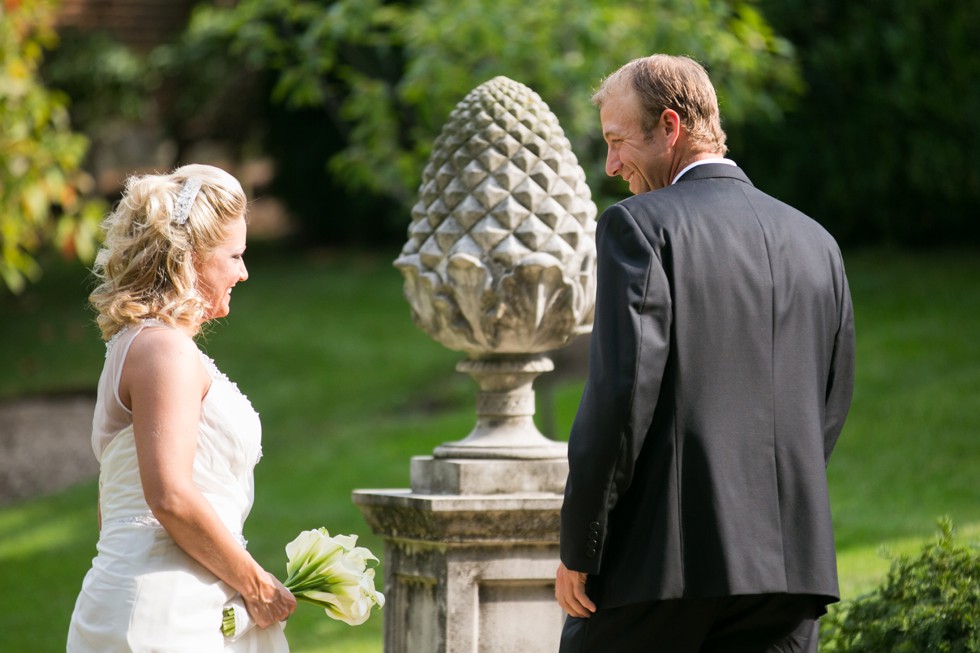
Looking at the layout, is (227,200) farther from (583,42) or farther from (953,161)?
(953,161)

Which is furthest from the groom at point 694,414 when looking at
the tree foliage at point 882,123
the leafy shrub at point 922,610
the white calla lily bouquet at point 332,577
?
the tree foliage at point 882,123

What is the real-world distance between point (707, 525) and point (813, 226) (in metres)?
0.82

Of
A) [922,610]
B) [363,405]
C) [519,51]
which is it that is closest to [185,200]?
[922,610]

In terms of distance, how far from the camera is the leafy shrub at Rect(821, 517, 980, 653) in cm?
389

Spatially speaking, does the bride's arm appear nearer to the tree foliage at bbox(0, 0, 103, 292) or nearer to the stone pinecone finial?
the stone pinecone finial

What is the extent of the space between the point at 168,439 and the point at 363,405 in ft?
30.0

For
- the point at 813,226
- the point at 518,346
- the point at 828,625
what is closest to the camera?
the point at 813,226

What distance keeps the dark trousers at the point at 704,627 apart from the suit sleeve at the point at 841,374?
0.42 m

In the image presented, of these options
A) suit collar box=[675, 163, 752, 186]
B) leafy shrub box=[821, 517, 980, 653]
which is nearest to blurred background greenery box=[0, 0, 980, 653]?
leafy shrub box=[821, 517, 980, 653]

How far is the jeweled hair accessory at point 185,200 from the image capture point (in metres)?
2.92

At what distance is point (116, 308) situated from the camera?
2904 millimetres

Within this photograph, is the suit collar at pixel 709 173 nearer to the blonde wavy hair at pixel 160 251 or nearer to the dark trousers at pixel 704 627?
the dark trousers at pixel 704 627

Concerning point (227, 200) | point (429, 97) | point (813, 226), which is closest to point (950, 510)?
point (429, 97)

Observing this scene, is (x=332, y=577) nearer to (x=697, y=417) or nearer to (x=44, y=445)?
(x=697, y=417)
